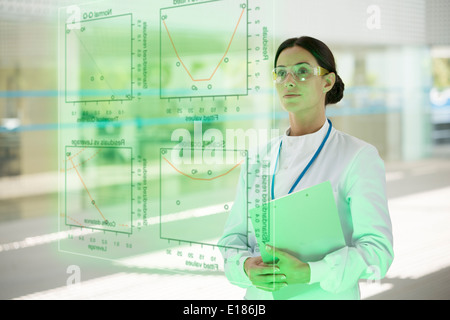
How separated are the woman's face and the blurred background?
0.44 feet

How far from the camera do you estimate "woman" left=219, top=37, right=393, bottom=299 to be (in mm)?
1222

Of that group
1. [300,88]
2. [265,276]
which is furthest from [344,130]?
[265,276]

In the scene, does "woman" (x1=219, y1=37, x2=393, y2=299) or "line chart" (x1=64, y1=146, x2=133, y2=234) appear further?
"line chart" (x1=64, y1=146, x2=133, y2=234)

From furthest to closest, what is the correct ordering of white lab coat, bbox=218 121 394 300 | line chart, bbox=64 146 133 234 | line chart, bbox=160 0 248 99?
line chart, bbox=64 146 133 234, line chart, bbox=160 0 248 99, white lab coat, bbox=218 121 394 300

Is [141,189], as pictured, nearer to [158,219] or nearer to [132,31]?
[158,219]

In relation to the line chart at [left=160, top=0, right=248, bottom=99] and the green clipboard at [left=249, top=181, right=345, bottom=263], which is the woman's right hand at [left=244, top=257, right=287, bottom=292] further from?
the line chart at [left=160, top=0, right=248, bottom=99]

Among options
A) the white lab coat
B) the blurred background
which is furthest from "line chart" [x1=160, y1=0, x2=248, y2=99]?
the white lab coat

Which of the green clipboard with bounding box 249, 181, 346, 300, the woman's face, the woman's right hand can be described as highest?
the woman's face

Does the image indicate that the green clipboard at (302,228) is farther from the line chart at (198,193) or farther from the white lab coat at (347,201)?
the line chart at (198,193)

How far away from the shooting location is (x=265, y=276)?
4.17ft

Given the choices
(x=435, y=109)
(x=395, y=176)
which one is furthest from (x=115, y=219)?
(x=395, y=176)

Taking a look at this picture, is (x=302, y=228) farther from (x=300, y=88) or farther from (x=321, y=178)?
(x=300, y=88)

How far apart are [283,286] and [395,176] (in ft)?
9.70

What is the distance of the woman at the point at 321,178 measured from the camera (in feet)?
4.01
